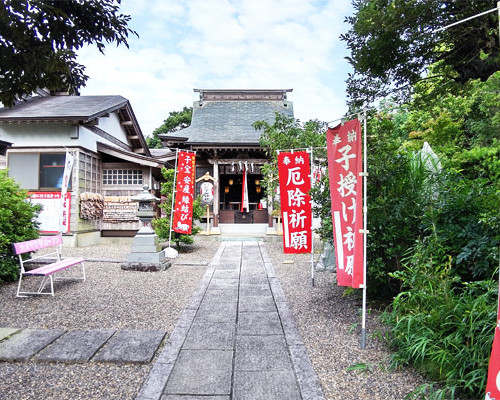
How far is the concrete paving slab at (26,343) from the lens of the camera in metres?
3.19

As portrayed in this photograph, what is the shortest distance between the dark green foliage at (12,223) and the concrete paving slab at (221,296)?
12.0 ft

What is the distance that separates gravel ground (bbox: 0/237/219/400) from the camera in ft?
8.81

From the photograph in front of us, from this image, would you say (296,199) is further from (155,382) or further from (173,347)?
(155,382)

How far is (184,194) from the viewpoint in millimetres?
10078

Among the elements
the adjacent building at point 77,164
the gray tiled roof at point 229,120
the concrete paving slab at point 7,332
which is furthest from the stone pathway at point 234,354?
the gray tiled roof at point 229,120

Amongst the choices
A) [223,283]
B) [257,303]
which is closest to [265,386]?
[257,303]

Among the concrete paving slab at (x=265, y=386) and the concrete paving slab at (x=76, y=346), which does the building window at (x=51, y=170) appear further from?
the concrete paving slab at (x=265, y=386)

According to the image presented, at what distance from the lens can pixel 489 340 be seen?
8.33ft

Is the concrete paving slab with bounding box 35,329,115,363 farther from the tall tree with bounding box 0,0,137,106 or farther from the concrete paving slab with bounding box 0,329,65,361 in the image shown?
the tall tree with bounding box 0,0,137,106

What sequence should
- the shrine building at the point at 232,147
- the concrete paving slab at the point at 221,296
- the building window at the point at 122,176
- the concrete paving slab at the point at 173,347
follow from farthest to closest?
1. the shrine building at the point at 232,147
2. the building window at the point at 122,176
3. the concrete paving slab at the point at 221,296
4. the concrete paving slab at the point at 173,347

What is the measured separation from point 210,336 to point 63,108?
37.1 ft

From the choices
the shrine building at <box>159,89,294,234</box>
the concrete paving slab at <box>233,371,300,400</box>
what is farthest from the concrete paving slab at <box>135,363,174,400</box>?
the shrine building at <box>159,89,294,234</box>

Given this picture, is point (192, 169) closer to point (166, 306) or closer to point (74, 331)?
point (166, 306)

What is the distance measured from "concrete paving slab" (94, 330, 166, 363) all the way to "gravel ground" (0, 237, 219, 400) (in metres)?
0.10
